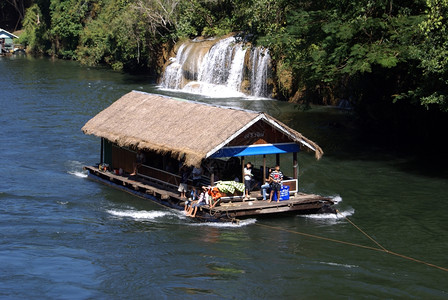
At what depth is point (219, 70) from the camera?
5522cm

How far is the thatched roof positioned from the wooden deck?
161cm

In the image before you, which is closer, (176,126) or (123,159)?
(176,126)

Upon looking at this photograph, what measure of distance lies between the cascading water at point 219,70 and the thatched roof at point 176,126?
2121cm

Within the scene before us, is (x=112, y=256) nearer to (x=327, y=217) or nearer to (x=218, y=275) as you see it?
(x=218, y=275)

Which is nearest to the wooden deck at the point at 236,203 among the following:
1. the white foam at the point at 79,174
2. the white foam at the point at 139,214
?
the white foam at the point at 139,214

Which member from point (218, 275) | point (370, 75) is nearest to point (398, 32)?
point (370, 75)

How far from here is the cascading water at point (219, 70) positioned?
52.7 metres

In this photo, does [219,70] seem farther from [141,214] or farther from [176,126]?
[141,214]

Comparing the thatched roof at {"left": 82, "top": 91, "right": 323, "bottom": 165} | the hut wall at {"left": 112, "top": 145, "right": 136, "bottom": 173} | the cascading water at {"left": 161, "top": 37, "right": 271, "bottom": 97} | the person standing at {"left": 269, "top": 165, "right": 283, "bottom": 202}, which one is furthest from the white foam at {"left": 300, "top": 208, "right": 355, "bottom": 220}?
the cascading water at {"left": 161, "top": 37, "right": 271, "bottom": 97}

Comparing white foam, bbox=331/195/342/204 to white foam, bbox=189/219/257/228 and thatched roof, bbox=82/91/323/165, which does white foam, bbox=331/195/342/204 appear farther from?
white foam, bbox=189/219/257/228

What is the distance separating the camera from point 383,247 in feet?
77.8

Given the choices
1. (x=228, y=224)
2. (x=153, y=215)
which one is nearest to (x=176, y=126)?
(x=153, y=215)

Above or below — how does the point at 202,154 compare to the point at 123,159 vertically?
above

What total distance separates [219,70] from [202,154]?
1202 inches
